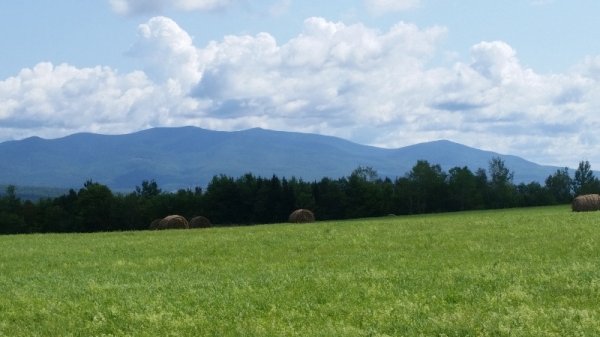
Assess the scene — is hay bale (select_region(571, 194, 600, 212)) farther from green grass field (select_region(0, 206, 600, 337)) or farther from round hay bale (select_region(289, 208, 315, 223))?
green grass field (select_region(0, 206, 600, 337))

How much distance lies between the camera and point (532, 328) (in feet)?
37.6

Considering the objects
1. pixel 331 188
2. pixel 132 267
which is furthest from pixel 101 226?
pixel 132 267

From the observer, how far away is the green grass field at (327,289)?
12.7 meters

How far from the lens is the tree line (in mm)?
119938

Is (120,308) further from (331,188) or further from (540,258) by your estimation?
(331,188)

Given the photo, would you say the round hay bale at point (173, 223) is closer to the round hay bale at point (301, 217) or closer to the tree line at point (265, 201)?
the round hay bale at point (301, 217)

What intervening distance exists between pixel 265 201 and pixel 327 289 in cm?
10464

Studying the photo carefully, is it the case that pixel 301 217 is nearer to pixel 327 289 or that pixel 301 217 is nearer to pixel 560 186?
pixel 327 289

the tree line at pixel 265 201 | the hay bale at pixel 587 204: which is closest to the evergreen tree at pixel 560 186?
the tree line at pixel 265 201

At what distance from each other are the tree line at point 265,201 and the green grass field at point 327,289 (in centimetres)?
9166

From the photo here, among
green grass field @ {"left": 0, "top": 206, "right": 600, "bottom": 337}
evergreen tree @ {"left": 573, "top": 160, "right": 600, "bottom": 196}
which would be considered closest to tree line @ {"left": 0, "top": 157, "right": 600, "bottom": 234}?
evergreen tree @ {"left": 573, "top": 160, "right": 600, "bottom": 196}

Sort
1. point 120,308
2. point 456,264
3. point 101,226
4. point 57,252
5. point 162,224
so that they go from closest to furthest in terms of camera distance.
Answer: point 120,308, point 456,264, point 57,252, point 162,224, point 101,226

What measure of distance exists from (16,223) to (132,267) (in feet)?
356

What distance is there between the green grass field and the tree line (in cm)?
9166
